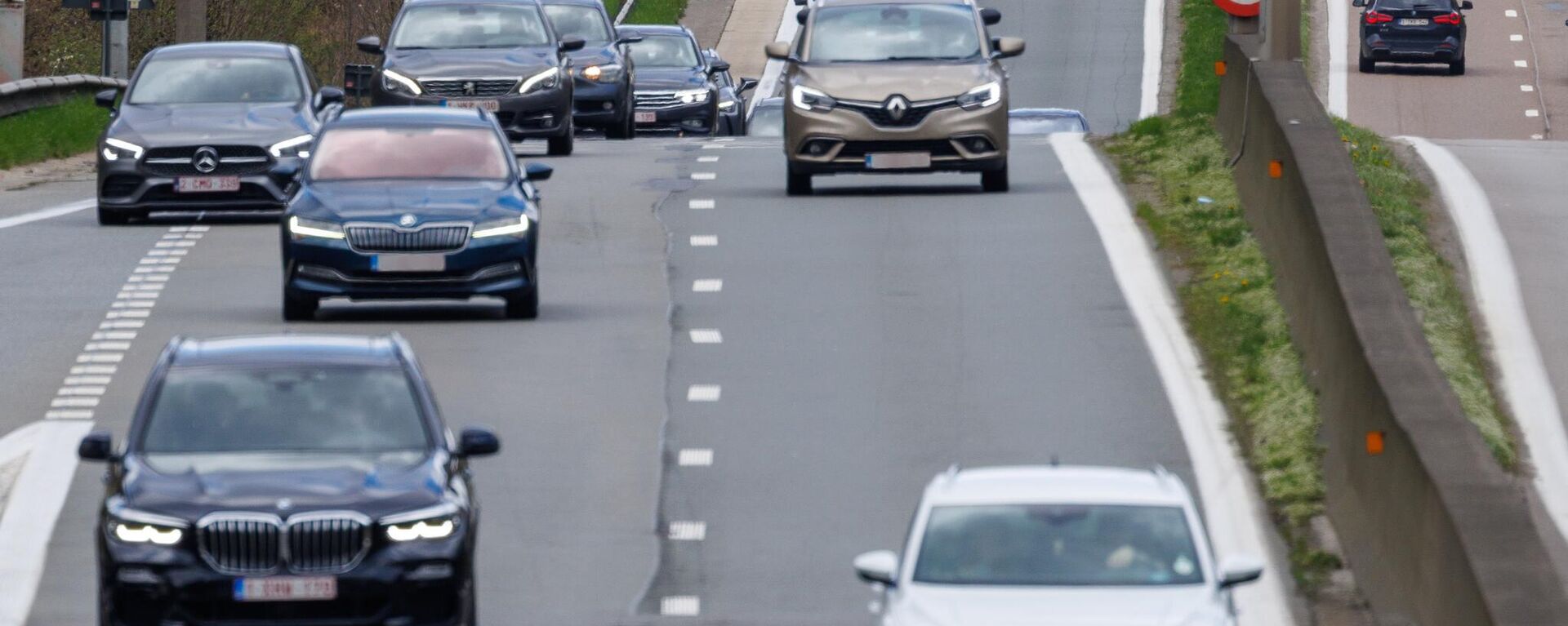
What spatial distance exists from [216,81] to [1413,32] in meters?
37.7

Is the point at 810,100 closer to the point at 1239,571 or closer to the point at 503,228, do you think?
the point at 503,228

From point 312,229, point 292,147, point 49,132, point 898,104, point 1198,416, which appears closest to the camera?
point 1198,416

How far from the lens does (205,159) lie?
25078 mm

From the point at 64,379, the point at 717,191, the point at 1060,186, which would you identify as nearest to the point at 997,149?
the point at 1060,186

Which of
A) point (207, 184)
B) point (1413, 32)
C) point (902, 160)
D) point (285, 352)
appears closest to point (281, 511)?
point (285, 352)

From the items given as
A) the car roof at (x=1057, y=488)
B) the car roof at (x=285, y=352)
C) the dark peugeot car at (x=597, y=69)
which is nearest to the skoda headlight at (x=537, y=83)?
the dark peugeot car at (x=597, y=69)

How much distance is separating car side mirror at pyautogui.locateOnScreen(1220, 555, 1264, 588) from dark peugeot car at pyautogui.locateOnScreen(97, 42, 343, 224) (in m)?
15.1

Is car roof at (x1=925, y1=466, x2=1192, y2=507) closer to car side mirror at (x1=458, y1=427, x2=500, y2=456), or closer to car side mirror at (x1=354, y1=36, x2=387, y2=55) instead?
car side mirror at (x1=458, y1=427, x2=500, y2=456)

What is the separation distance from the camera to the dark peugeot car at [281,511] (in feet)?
35.6

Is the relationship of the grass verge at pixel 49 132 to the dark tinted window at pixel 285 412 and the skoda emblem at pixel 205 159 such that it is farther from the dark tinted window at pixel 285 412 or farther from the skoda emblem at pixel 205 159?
the dark tinted window at pixel 285 412

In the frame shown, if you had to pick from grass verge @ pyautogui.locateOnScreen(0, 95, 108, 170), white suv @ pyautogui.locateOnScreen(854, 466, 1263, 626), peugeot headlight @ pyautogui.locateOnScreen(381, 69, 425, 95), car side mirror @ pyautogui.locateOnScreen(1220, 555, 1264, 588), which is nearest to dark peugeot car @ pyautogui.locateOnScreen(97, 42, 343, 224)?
peugeot headlight @ pyautogui.locateOnScreen(381, 69, 425, 95)

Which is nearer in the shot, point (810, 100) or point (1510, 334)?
point (1510, 334)

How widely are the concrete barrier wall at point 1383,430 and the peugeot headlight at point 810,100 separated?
4910 mm

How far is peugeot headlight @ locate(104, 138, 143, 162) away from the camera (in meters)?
25.1
